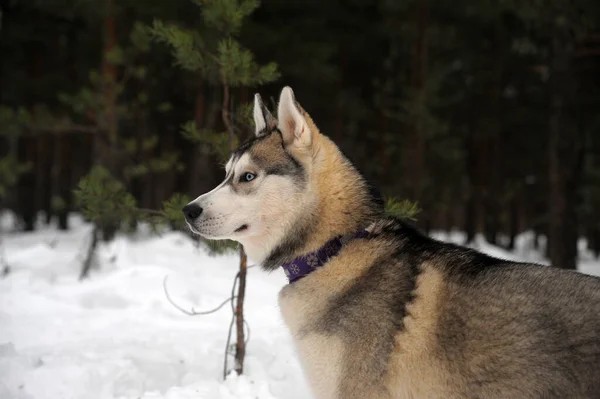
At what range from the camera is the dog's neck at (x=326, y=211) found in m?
3.28

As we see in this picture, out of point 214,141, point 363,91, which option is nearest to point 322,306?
point 214,141

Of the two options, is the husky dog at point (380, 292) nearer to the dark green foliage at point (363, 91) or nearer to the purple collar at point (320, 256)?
the purple collar at point (320, 256)

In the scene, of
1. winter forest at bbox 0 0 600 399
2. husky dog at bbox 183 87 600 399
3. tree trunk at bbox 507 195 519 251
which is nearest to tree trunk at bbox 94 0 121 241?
winter forest at bbox 0 0 600 399

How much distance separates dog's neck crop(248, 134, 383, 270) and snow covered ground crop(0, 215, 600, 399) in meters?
2.14

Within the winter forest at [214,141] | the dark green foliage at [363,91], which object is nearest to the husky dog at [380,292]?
the winter forest at [214,141]

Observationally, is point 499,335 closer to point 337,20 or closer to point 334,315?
point 334,315

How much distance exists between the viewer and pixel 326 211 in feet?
10.8

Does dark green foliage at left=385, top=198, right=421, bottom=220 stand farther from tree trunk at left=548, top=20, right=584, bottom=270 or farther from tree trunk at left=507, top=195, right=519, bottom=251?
tree trunk at left=507, top=195, right=519, bottom=251

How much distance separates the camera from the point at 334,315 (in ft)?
9.82

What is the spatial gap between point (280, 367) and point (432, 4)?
1701cm

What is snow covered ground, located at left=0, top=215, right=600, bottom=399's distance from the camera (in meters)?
4.94

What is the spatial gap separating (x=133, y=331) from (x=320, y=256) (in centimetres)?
471

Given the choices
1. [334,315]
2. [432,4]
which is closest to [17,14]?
[432,4]

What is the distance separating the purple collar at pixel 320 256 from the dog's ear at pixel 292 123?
67 cm
